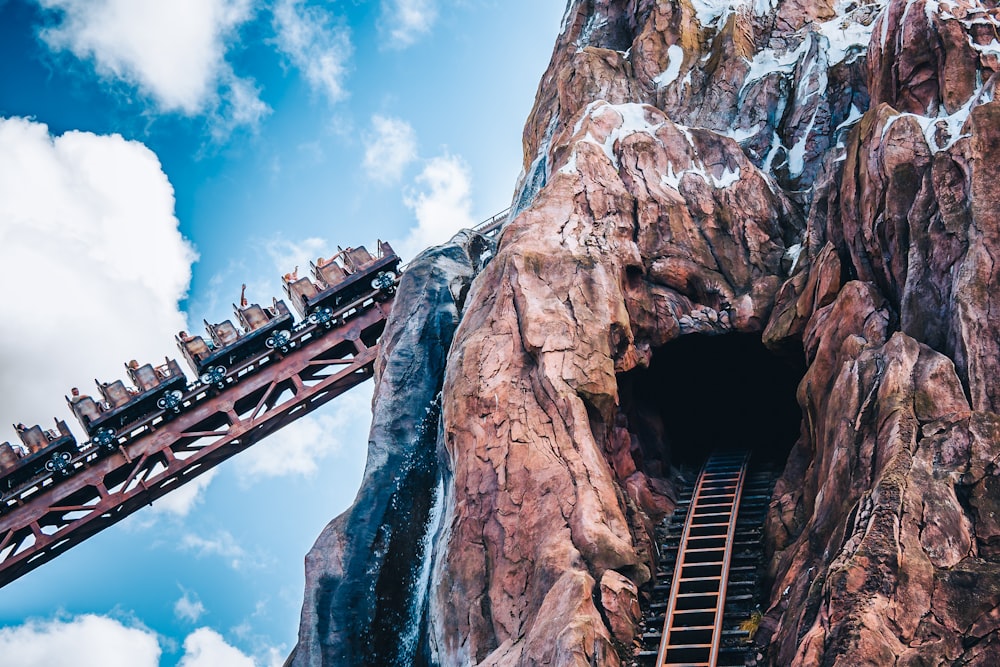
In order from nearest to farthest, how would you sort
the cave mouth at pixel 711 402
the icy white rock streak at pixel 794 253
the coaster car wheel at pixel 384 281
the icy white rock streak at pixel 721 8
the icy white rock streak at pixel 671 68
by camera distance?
1. the cave mouth at pixel 711 402
2. the icy white rock streak at pixel 794 253
3. the icy white rock streak at pixel 671 68
4. the icy white rock streak at pixel 721 8
5. the coaster car wheel at pixel 384 281

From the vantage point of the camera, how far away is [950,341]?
15.6 m

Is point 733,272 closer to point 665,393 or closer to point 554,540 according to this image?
point 665,393

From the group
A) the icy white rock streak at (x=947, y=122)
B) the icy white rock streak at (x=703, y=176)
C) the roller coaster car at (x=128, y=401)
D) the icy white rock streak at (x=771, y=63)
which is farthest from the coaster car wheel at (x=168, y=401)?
the icy white rock streak at (x=947, y=122)

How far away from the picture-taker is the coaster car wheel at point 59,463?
33.3 m

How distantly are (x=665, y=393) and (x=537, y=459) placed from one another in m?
6.67

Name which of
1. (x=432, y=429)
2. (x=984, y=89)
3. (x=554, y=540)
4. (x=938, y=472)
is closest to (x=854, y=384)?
(x=938, y=472)

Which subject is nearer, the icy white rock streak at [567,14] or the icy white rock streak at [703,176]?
the icy white rock streak at [703,176]

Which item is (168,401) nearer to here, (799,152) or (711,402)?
(711,402)

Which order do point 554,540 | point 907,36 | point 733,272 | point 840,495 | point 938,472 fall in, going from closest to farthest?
point 938,472 → point 840,495 → point 554,540 → point 907,36 → point 733,272

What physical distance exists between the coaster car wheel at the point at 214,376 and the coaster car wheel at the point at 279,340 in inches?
64.4

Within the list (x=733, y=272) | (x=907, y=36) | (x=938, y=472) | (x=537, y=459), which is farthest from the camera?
(x=733, y=272)

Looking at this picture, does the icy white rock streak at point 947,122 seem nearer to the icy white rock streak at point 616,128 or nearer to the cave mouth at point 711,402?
the cave mouth at point 711,402

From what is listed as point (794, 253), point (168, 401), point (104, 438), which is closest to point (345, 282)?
point (168, 401)

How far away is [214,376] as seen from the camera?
34.2m
